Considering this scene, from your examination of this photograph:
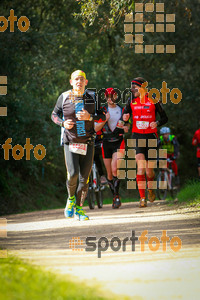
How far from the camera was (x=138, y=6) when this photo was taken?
12703mm

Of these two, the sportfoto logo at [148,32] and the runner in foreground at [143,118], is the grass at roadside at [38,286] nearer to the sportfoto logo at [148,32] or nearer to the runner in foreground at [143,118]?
the runner in foreground at [143,118]

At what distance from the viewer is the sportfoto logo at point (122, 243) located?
23.0 feet

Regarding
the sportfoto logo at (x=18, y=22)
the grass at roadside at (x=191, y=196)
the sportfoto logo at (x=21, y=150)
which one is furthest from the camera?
the sportfoto logo at (x=21, y=150)

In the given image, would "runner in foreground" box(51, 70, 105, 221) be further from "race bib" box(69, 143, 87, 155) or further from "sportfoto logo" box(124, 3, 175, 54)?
"sportfoto logo" box(124, 3, 175, 54)

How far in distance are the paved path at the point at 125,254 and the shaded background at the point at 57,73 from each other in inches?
403

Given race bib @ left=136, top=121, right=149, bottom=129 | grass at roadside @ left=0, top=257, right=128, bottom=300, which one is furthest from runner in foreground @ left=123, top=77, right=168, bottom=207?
grass at roadside @ left=0, top=257, right=128, bottom=300

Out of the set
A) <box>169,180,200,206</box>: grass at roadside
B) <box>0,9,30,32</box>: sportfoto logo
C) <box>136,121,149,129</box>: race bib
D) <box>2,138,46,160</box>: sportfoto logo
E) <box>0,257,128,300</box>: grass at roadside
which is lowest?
<box>169,180,200,206</box>: grass at roadside

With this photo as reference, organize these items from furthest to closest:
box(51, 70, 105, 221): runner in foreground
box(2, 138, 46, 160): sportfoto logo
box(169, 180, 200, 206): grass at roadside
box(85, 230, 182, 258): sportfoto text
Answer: box(2, 138, 46, 160): sportfoto logo
box(169, 180, 200, 206): grass at roadside
box(51, 70, 105, 221): runner in foreground
box(85, 230, 182, 258): sportfoto text

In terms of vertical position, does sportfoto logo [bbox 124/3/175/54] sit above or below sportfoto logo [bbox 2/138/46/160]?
above

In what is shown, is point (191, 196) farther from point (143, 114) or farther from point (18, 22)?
point (18, 22)

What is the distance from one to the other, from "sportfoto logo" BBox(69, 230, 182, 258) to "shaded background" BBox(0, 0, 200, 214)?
11956mm

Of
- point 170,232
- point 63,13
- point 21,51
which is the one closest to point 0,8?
point 21,51

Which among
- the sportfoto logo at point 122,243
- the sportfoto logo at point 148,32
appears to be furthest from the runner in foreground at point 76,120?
the sportfoto logo at point 148,32

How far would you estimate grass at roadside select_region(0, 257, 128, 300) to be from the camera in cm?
453
